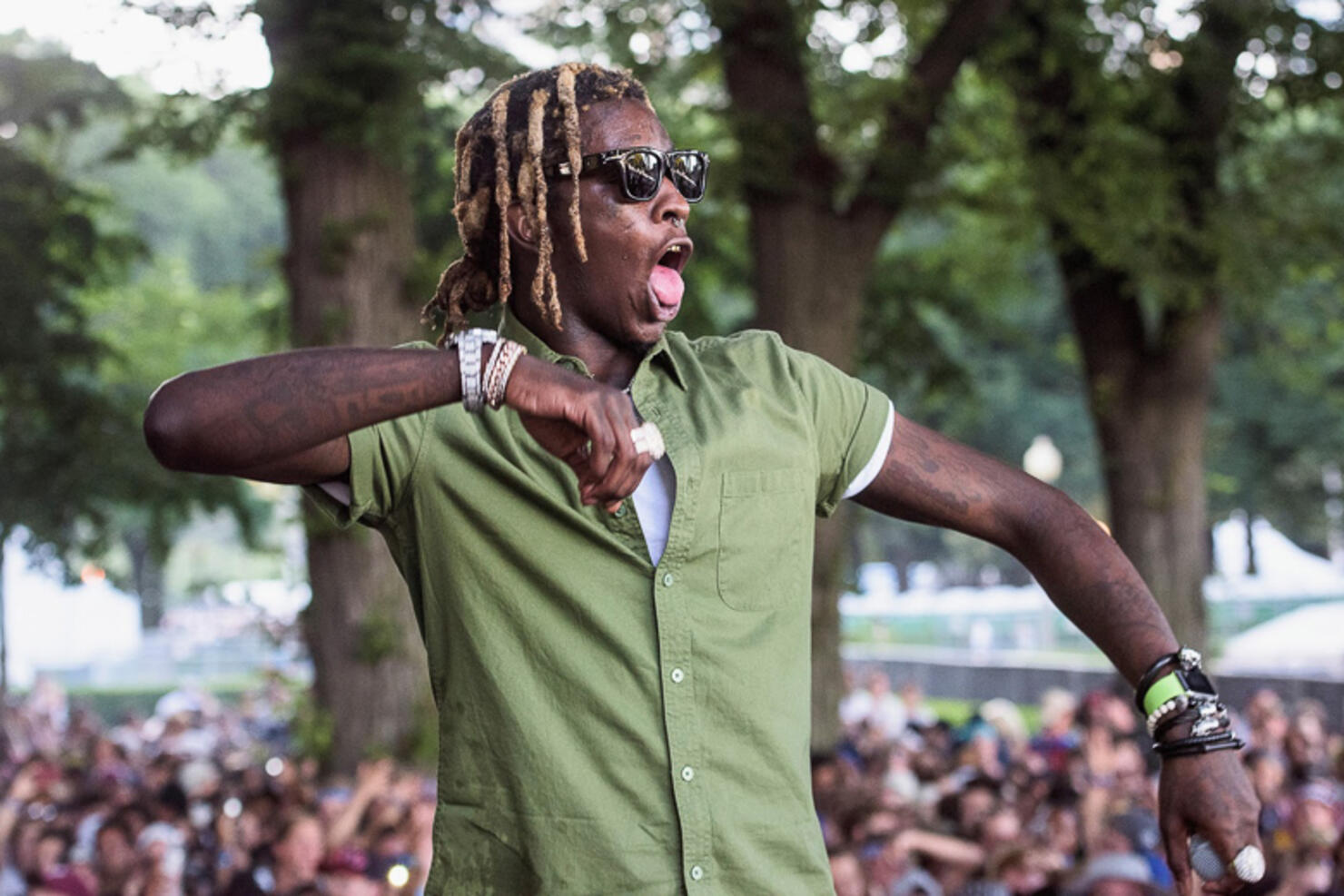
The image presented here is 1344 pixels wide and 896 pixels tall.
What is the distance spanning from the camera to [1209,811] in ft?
7.77

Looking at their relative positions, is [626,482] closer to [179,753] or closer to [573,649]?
[573,649]

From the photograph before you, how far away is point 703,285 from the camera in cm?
1540

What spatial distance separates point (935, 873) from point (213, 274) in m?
38.5

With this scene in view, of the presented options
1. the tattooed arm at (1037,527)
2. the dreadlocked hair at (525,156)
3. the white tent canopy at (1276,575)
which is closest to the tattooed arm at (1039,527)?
the tattooed arm at (1037,527)

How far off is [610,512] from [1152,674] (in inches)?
35.3

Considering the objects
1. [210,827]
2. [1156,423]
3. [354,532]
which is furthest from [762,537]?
[1156,423]

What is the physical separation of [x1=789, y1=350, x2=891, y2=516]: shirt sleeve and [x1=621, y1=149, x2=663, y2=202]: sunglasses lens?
329 mm

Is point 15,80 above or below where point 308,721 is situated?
above

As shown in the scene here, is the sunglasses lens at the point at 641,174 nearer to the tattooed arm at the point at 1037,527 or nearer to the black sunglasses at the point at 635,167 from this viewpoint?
the black sunglasses at the point at 635,167

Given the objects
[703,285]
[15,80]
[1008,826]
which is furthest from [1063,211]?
[15,80]

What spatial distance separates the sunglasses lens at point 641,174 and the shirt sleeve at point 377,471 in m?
0.46

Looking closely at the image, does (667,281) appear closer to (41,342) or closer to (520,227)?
(520,227)

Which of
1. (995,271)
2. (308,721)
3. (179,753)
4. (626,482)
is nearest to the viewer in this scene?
(626,482)

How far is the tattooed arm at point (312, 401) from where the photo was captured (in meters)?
2.08
